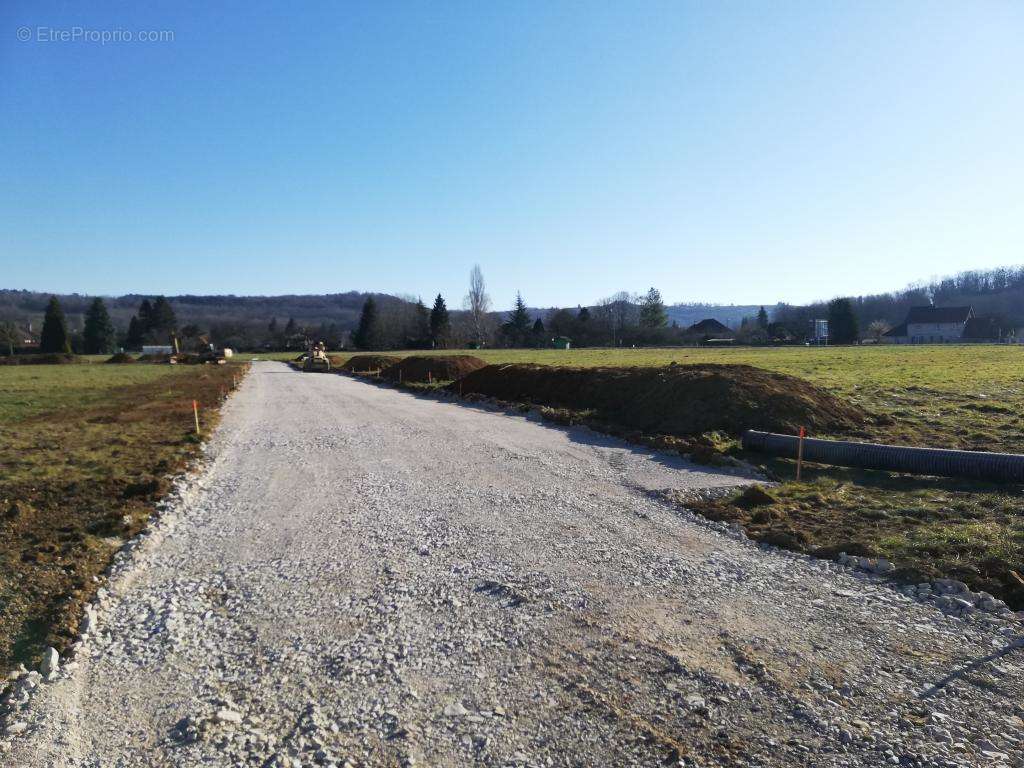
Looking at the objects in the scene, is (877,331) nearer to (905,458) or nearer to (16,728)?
(905,458)

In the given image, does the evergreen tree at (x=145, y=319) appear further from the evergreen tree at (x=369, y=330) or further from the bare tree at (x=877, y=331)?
the bare tree at (x=877, y=331)

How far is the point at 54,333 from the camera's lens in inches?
3693

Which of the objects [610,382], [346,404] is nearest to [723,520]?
[610,382]

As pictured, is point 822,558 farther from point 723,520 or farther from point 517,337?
point 517,337

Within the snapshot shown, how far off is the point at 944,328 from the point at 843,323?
91.2ft

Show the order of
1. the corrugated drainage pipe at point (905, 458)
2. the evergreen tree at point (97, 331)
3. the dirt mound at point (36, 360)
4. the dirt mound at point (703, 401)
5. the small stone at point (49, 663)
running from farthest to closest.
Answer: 1. the evergreen tree at point (97, 331)
2. the dirt mound at point (36, 360)
3. the dirt mound at point (703, 401)
4. the corrugated drainage pipe at point (905, 458)
5. the small stone at point (49, 663)

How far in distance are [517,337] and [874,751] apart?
10988cm

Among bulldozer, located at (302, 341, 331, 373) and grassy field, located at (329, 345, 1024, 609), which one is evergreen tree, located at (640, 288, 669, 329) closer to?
bulldozer, located at (302, 341, 331, 373)

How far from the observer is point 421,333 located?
111438mm

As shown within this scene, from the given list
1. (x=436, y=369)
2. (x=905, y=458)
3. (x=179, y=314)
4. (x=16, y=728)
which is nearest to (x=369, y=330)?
(x=436, y=369)

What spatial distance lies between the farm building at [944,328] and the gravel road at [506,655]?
12590 cm

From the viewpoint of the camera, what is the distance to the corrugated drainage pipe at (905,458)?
30.4 ft

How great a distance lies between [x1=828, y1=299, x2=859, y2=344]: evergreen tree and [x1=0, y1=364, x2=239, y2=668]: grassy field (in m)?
104

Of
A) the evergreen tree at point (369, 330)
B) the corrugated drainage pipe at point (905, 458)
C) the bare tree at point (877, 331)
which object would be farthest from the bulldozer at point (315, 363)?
the bare tree at point (877, 331)
